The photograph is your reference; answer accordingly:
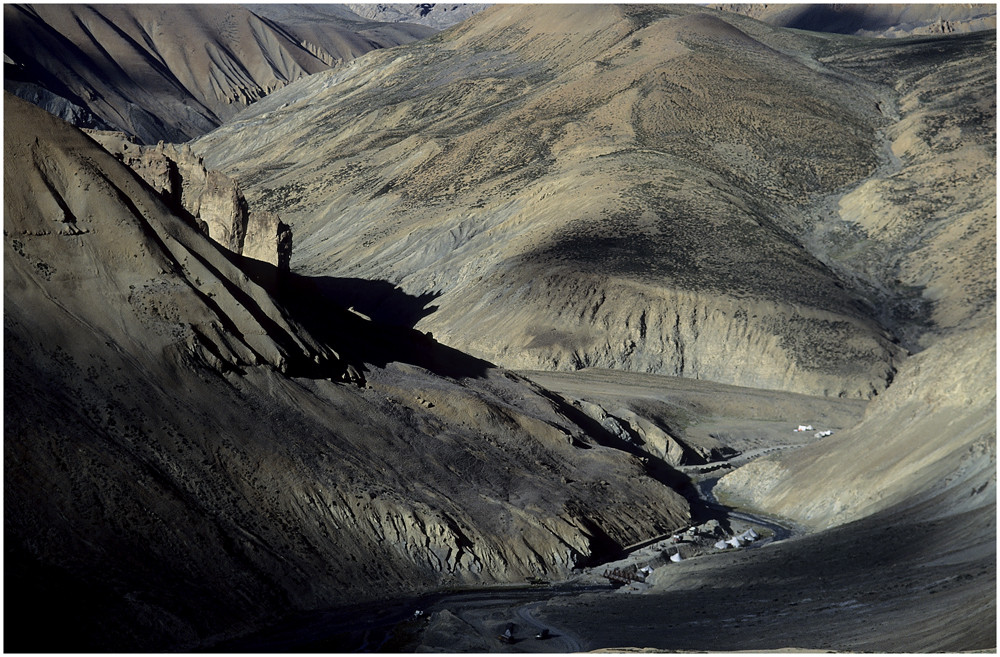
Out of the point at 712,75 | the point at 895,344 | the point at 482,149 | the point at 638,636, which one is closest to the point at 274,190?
the point at 482,149

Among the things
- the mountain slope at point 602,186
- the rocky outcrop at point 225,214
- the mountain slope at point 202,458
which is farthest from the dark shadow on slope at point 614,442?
the mountain slope at point 602,186

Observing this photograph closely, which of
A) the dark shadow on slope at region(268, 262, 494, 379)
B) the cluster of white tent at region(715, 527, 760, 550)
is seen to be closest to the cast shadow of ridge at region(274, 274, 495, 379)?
the dark shadow on slope at region(268, 262, 494, 379)

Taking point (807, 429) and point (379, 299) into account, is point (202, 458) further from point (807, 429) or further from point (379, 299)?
point (379, 299)

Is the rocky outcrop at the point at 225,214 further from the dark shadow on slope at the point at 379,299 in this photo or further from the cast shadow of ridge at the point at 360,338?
the dark shadow on slope at the point at 379,299

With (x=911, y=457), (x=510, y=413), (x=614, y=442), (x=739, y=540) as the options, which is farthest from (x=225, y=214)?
(x=911, y=457)

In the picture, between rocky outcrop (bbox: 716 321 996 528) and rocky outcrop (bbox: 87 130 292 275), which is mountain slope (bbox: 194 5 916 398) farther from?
rocky outcrop (bbox: 716 321 996 528)

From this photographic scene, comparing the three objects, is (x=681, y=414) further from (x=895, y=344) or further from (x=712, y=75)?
(x=712, y=75)
